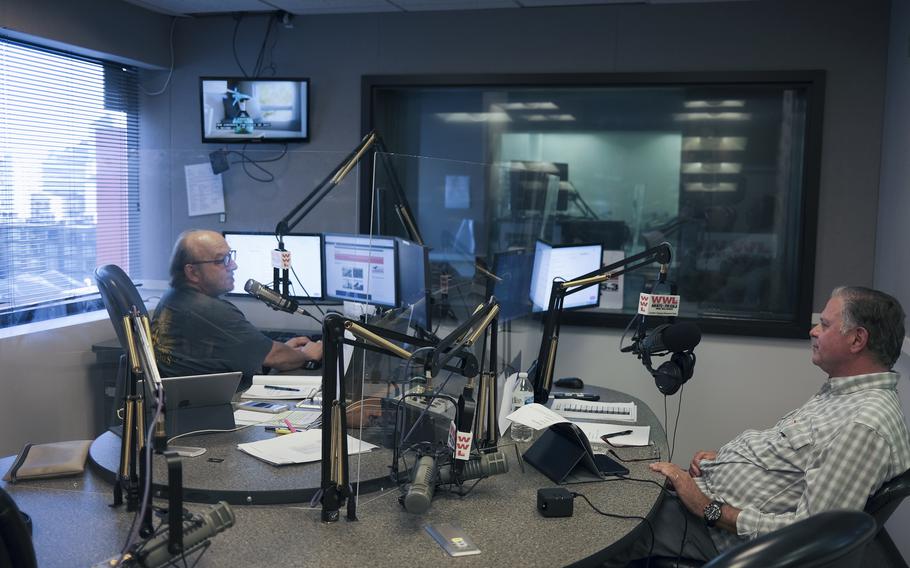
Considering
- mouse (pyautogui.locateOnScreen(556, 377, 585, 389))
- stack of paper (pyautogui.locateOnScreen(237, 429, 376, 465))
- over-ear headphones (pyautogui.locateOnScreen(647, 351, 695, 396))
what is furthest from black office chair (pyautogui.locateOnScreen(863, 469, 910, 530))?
mouse (pyautogui.locateOnScreen(556, 377, 585, 389))

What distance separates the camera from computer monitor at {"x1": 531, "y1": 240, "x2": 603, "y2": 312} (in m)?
3.91

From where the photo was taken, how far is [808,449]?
223 cm

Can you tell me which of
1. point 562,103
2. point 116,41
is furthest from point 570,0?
point 116,41

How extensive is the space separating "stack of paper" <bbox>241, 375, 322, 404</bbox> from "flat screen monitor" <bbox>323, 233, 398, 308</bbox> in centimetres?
39

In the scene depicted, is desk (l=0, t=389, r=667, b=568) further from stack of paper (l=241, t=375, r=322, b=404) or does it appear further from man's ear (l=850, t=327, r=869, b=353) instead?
stack of paper (l=241, t=375, r=322, b=404)

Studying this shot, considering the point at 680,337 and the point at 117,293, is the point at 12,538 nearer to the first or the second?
the point at 117,293

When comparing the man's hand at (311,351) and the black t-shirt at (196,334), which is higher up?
the black t-shirt at (196,334)

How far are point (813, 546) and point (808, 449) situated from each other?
1.21 meters

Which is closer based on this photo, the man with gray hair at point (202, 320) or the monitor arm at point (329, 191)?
the man with gray hair at point (202, 320)

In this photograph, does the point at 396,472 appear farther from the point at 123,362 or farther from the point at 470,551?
the point at 123,362

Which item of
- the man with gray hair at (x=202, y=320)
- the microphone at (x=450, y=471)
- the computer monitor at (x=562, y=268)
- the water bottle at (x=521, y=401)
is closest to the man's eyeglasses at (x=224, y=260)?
the man with gray hair at (x=202, y=320)

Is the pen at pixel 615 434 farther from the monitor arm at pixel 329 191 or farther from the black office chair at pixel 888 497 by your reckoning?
the monitor arm at pixel 329 191

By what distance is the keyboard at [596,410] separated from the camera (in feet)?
10.2

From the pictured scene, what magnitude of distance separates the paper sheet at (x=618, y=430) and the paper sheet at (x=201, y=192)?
1.74 m
